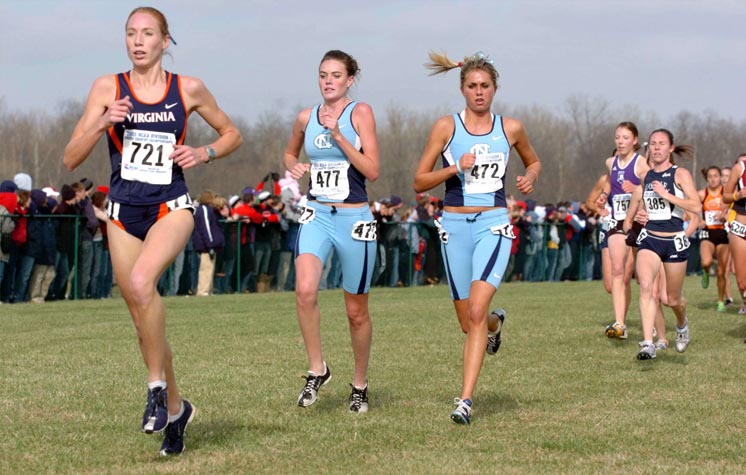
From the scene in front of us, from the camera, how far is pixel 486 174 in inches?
332

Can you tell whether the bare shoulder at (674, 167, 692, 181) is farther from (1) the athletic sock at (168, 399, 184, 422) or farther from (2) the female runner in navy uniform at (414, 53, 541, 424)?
(1) the athletic sock at (168, 399, 184, 422)

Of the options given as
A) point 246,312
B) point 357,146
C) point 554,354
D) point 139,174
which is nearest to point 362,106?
point 357,146

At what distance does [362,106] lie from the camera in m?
8.36

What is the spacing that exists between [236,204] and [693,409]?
17.4m

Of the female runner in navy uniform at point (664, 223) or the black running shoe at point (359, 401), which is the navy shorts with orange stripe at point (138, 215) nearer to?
the black running shoe at point (359, 401)

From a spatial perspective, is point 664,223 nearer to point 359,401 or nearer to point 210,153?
point 359,401

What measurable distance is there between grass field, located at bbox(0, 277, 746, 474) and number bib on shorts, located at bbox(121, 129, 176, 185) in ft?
5.31

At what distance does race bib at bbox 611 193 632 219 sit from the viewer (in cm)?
1341

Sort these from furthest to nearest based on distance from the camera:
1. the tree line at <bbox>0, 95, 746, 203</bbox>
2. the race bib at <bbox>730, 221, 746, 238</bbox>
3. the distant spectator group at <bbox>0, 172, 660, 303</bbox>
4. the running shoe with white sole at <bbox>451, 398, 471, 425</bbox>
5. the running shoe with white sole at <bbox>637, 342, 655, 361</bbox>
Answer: the tree line at <bbox>0, 95, 746, 203</bbox> → the distant spectator group at <bbox>0, 172, 660, 303</bbox> → the race bib at <bbox>730, 221, 746, 238</bbox> → the running shoe with white sole at <bbox>637, 342, 655, 361</bbox> → the running shoe with white sole at <bbox>451, 398, 471, 425</bbox>

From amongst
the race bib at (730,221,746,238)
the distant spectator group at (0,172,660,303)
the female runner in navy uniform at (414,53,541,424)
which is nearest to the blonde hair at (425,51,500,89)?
the female runner in navy uniform at (414,53,541,424)

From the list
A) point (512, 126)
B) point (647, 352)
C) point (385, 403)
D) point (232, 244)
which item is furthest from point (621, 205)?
point (232, 244)

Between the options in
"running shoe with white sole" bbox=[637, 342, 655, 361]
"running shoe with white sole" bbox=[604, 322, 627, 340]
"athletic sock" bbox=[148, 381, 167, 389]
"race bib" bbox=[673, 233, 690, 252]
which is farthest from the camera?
"running shoe with white sole" bbox=[604, 322, 627, 340]

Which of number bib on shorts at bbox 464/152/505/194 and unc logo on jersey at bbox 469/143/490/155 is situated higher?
unc logo on jersey at bbox 469/143/490/155

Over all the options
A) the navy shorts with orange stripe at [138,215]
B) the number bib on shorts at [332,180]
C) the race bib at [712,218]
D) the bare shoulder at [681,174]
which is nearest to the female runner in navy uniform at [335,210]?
the number bib on shorts at [332,180]
